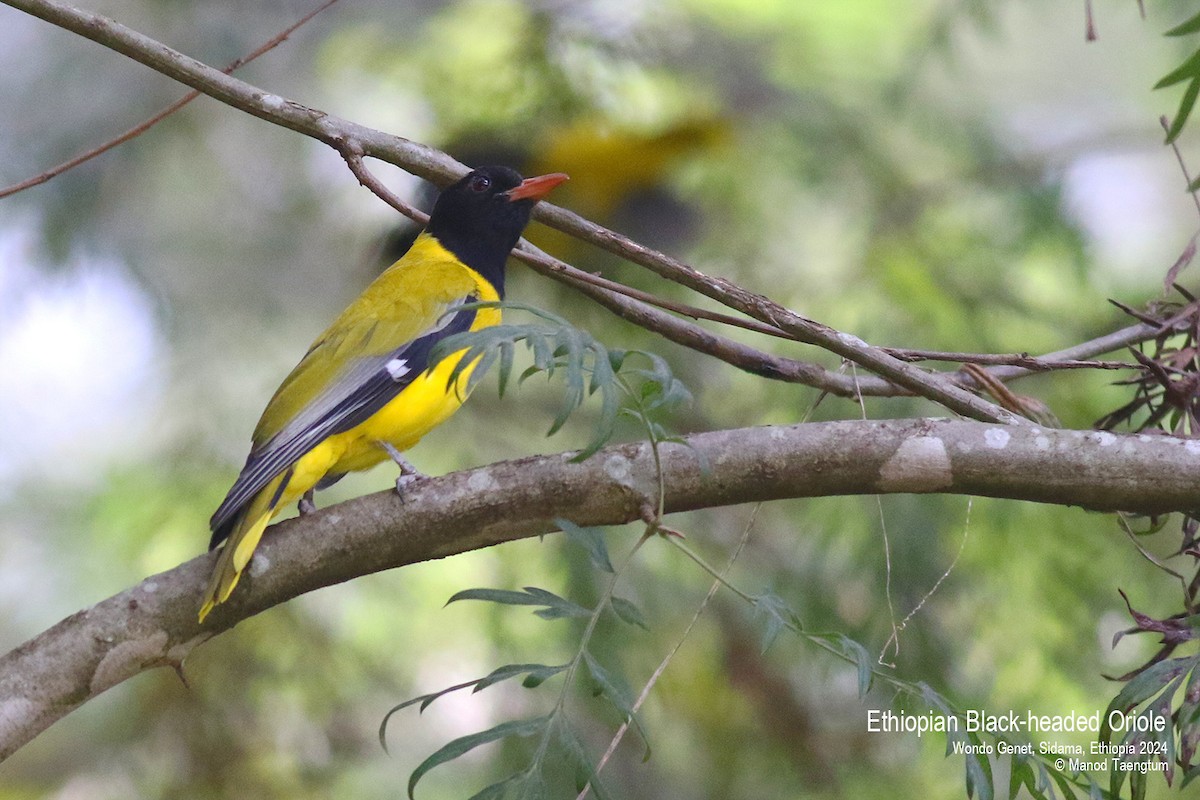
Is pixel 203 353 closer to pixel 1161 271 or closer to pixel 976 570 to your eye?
pixel 976 570

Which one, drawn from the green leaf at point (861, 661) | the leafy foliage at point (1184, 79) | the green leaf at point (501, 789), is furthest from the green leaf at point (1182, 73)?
the green leaf at point (501, 789)

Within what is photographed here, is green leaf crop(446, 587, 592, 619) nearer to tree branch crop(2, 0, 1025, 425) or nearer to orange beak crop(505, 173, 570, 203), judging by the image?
tree branch crop(2, 0, 1025, 425)

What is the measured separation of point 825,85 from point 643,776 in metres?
2.94

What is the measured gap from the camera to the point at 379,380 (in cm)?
296

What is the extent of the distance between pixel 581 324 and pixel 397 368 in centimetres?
158

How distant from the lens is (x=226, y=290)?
16.1 feet

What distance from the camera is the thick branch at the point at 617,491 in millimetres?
2174

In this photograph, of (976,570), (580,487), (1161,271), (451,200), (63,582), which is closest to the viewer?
(580,487)

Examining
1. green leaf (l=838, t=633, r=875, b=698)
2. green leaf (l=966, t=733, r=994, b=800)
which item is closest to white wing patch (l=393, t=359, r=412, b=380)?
green leaf (l=838, t=633, r=875, b=698)

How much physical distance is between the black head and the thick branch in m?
1.42

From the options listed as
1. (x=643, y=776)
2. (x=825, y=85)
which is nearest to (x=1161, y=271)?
(x=825, y=85)

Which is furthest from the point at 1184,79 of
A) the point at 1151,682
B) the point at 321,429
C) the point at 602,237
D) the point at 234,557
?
the point at 321,429

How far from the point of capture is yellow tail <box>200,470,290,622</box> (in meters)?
2.33

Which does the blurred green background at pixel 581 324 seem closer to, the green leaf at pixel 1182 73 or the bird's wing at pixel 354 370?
the bird's wing at pixel 354 370
